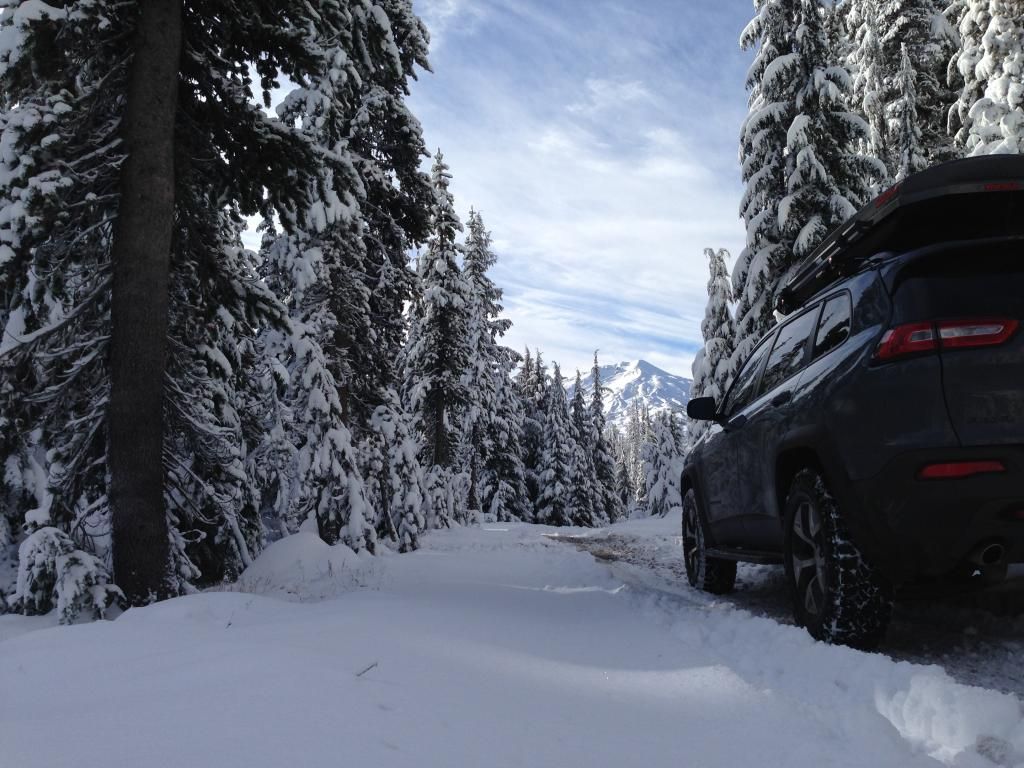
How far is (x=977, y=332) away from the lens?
121 inches

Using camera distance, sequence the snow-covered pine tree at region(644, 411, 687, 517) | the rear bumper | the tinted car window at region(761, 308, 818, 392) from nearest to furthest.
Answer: the rear bumper, the tinted car window at region(761, 308, 818, 392), the snow-covered pine tree at region(644, 411, 687, 517)

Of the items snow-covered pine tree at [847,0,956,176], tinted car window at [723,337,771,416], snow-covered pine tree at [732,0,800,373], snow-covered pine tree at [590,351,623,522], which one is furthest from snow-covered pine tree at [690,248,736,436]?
snow-covered pine tree at [590,351,623,522]

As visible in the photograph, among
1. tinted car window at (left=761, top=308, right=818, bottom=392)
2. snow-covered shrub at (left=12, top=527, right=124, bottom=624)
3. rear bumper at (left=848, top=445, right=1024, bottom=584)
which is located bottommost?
snow-covered shrub at (left=12, top=527, right=124, bottom=624)

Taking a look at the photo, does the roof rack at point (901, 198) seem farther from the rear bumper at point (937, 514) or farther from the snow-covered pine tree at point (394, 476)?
the snow-covered pine tree at point (394, 476)

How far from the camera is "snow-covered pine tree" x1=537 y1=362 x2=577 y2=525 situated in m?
42.2

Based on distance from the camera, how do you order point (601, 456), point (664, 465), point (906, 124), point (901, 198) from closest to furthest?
point (901, 198) → point (906, 124) → point (664, 465) → point (601, 456)

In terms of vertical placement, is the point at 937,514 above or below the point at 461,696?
above

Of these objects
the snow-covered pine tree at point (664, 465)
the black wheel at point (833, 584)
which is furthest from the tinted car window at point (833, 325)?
the snow-covered pine tree at point (664, 465)

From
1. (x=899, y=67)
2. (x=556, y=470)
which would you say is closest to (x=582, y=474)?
(x=556, y=470)

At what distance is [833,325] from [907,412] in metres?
1.10

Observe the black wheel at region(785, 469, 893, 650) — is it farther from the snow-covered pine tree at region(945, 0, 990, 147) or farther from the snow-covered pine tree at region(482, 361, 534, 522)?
the snow-covered pine tree at region(482, 361, 534, 522)

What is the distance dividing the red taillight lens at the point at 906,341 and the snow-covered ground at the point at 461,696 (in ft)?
4.84

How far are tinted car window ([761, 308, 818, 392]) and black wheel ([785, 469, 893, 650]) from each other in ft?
3.37

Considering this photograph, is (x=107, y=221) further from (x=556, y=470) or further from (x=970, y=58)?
(x=556, y=470)
